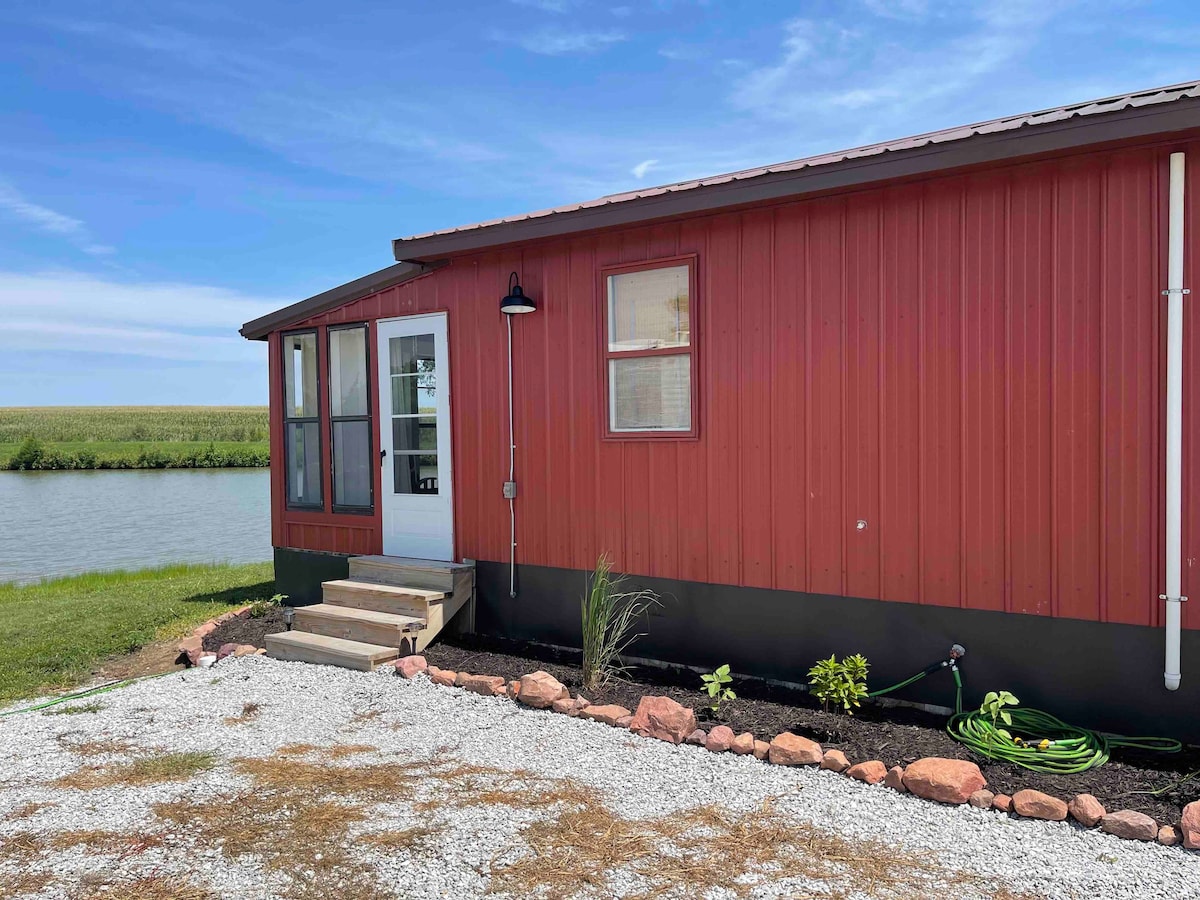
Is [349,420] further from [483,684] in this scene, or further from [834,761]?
[834,761]

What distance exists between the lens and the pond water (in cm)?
1170

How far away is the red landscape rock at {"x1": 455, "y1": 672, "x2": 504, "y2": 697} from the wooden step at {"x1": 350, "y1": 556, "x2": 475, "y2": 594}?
0.97m

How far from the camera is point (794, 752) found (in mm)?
3232

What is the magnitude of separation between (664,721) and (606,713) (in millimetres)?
338

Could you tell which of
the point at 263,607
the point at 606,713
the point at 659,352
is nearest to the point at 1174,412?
the point at 659,352

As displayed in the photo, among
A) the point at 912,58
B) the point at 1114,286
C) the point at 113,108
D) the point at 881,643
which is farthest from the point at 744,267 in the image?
the point at 113,108

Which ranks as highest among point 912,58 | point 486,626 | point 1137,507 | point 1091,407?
point 912,58

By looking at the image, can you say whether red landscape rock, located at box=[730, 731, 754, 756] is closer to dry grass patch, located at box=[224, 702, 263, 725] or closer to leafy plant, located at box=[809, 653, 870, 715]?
leafy plant, located at box=[809, 653, 870, 715]

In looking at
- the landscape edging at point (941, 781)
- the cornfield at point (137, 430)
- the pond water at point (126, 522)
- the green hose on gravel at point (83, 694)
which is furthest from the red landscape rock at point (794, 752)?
the cornfield at point (137, 430)

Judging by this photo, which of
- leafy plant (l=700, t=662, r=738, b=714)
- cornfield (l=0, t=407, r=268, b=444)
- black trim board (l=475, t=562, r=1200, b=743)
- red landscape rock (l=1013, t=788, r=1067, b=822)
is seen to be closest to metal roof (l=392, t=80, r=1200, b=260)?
black trim board (l=475, t=562, r=1200, b=743)

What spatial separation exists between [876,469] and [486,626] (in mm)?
2802

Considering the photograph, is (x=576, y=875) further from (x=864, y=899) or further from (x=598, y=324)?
(x=598, y=324)

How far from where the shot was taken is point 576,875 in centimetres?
236

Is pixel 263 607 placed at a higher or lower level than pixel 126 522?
higher
